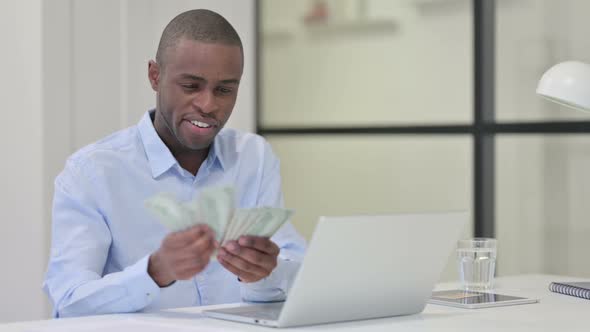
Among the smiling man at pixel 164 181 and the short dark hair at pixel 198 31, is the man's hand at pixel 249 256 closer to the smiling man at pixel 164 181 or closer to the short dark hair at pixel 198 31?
the smiling man at pixel 164 181

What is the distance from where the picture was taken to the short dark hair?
198 centimetres

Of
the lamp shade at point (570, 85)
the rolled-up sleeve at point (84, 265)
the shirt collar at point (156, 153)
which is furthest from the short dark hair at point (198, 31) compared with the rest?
the lamp shade at point (570, 85)

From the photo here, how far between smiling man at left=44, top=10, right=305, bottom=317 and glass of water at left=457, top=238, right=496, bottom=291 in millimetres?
360

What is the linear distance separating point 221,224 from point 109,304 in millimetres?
337

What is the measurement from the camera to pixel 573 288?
198cm

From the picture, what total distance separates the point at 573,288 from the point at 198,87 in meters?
0.87

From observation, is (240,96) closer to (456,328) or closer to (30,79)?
(30,79)

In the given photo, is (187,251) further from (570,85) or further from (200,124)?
(570,85)

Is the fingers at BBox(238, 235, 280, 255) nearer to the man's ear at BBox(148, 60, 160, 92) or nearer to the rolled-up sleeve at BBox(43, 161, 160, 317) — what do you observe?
the rolled-up sleeve at BBox(43, 161, 160, 317)

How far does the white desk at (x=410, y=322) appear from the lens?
1521 millimetres

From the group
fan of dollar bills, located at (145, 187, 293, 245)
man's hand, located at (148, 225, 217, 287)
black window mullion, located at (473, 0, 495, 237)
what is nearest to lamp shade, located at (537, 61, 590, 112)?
fan of dollar bills, located at (145, 187, 293, 245)

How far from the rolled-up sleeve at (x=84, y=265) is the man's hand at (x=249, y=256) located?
0.16m

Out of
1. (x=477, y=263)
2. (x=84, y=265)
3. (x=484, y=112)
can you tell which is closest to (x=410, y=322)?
(x=477, y=263)

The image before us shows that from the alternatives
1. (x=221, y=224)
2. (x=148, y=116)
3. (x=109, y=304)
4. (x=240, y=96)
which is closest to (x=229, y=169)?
(x=148, y=116)
